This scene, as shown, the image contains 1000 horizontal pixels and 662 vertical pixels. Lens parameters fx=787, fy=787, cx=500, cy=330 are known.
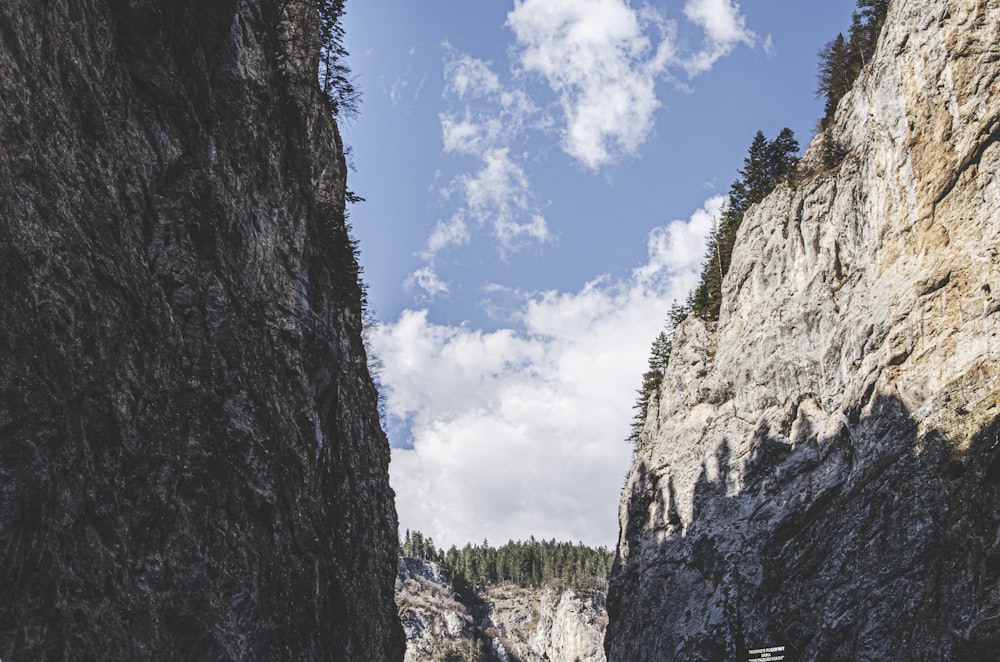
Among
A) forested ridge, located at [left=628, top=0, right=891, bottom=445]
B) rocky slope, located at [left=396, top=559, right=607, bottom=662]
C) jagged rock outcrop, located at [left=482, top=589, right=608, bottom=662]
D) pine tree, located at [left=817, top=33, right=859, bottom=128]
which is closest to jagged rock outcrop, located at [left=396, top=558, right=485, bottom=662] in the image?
rocky slope, located at [left=396, top=559, right=607, bottom=662]

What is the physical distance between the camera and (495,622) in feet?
456

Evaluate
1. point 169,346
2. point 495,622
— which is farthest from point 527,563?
point 169,346

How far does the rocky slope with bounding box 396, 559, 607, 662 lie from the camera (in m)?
126

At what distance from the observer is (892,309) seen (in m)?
26.7

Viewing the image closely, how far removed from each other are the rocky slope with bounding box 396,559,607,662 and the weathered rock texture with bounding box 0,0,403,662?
105294 mm

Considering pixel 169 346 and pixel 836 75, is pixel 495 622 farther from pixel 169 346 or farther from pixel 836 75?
pixel 169 346

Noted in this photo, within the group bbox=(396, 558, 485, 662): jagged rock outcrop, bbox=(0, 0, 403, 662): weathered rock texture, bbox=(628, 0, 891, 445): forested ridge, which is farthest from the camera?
bbox=(396, 558, 485, 662): jagged rock outcrop

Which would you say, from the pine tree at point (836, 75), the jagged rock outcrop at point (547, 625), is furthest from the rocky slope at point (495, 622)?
the pine tree at point (836, 75)

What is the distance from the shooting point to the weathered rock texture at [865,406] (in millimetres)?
21953

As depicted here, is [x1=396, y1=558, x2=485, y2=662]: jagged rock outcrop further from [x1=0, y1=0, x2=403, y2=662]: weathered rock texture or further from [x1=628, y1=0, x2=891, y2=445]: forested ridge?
[x1=0, y1=0, x2=403, y2=662]: weathered rock texture

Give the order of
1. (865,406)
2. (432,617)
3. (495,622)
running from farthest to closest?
(495,622) < (432,617) < (865,406)

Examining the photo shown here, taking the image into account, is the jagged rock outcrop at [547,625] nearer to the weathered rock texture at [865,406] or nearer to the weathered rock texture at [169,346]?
the weathered rock texture at [865,406]

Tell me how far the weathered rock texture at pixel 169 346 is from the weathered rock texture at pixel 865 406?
1566 centimetres

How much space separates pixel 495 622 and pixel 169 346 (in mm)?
134739
